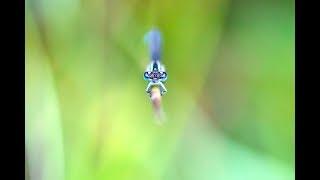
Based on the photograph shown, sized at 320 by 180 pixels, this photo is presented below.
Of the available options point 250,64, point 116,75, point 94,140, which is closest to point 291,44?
point 250,64

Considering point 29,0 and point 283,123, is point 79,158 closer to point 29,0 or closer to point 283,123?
point 29,0

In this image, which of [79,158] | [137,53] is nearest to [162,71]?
[137,53]

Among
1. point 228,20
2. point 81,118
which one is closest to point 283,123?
point 228,20

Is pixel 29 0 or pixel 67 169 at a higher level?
pixel 29 0

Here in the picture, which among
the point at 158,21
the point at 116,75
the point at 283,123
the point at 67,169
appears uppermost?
the point at 158,21

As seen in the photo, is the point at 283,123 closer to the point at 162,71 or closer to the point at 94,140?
the point at 162,71
